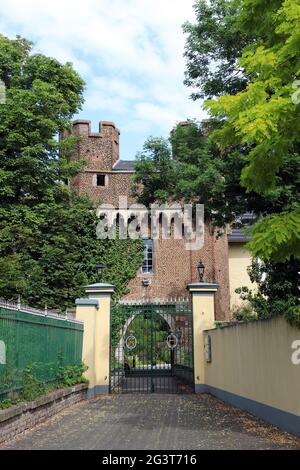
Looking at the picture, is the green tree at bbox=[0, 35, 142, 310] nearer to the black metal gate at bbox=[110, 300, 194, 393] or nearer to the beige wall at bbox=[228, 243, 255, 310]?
the black metal gate at bbox=[110, 300, 194, 393]

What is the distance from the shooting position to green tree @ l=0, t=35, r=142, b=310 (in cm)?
2364

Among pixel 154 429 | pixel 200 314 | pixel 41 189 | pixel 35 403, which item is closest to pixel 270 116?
pixel 154 429

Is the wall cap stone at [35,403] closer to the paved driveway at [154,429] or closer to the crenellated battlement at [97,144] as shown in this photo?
the paved driveway at [154,429]

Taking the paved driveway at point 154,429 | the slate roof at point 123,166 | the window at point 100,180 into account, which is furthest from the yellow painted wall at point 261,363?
the slate roof at point 123,166

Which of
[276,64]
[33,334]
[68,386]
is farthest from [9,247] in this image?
[276,64]

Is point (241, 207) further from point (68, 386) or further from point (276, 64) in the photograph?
point (276, 64)

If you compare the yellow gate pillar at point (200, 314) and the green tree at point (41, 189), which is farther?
the green tree at point (41, 189)

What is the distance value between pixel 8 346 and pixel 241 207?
902 centimetres

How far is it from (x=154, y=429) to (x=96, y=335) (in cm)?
717

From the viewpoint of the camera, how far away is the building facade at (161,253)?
1126 inches

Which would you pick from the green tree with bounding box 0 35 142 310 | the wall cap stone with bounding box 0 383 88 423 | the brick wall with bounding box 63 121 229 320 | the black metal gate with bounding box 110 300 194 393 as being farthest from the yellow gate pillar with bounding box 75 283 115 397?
the brick wall with bounding box 63 121 229 320

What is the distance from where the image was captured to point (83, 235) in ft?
88.7

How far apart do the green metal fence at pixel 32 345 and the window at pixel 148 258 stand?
1465 centimetres

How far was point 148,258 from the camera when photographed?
28.9m
